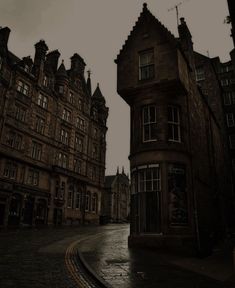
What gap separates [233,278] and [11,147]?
2889 centimetres

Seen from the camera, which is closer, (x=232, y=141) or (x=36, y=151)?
(x=36, y=151)

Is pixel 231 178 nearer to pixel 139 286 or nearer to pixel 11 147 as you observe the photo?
pixel 11 147

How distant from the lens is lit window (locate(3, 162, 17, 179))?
1243 inches

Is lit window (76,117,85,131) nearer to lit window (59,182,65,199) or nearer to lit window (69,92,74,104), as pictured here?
lit window (69,92,74,104)

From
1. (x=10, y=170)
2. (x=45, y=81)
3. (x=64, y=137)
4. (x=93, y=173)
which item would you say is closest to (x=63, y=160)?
(x=64, y=137)

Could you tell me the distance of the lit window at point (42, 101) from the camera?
38.1 metres

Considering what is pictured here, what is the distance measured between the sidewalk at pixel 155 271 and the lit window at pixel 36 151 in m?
25.5

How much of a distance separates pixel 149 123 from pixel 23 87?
24193 millimetres

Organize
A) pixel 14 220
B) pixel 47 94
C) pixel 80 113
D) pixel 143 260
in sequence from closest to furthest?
pixel 143 260
pixel 14 220
pixel 47 94
pixel 80 113

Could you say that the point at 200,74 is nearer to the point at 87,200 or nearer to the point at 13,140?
the point at 13,140

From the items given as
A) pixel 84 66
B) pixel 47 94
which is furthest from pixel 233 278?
pixel 84 66

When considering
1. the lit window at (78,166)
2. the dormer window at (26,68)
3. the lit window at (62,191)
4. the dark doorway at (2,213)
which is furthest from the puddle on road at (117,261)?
the lit window at (78,166)

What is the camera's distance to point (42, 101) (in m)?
38.6

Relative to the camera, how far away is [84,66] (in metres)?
51.8
